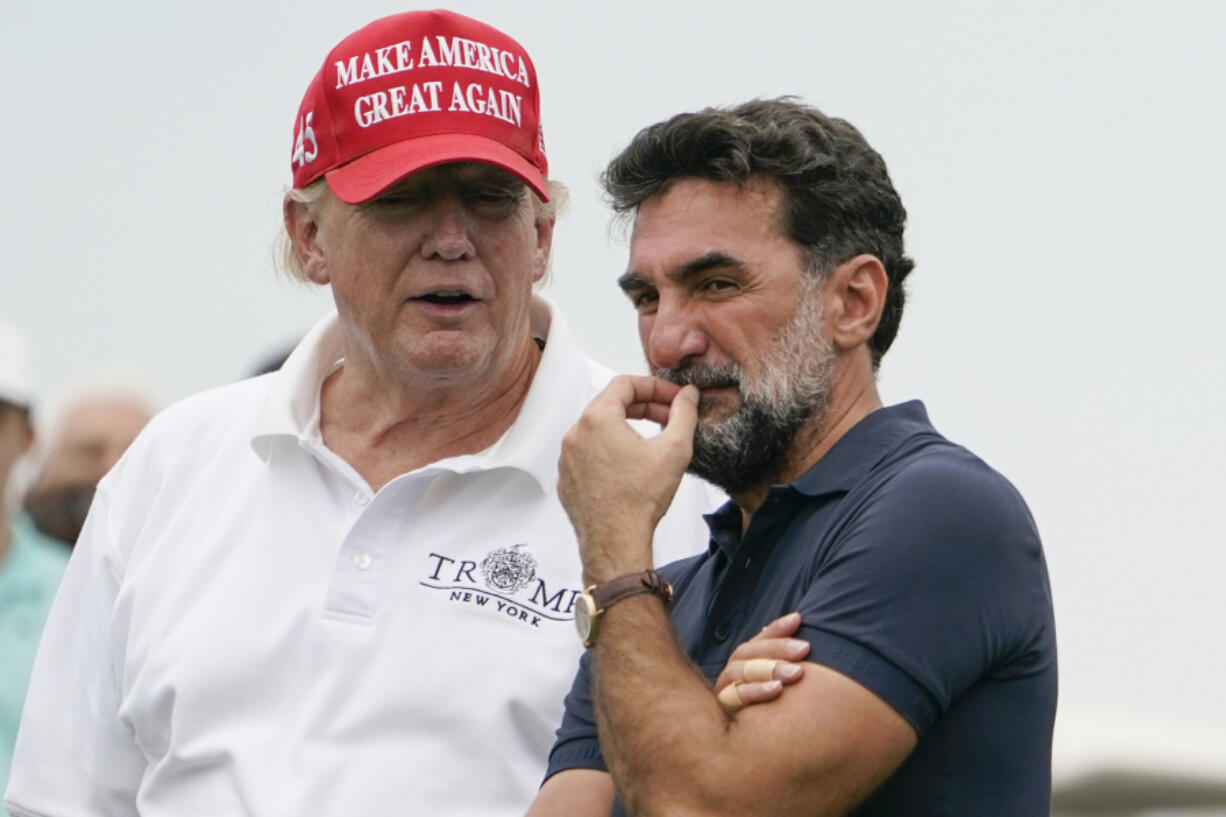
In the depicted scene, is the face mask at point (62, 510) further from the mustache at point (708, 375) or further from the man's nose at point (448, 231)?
the mustache at point (708, 375)

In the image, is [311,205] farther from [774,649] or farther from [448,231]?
[774,649]

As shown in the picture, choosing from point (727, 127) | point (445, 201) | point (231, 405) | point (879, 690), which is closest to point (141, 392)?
point (231, 405)

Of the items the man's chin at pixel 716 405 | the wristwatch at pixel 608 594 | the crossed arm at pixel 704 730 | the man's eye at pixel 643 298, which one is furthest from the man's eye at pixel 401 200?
the wristwatch at pixel 608 594

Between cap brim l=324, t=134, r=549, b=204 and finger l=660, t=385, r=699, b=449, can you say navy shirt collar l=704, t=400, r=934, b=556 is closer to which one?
finger l=660, t=385, r=699, b=449

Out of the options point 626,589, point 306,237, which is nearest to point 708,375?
point 626,589

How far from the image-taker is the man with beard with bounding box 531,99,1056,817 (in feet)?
8.98

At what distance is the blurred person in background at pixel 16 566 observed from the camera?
4.67 metres

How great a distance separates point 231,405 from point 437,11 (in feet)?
2.62

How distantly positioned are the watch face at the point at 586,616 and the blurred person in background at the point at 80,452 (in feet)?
10.3

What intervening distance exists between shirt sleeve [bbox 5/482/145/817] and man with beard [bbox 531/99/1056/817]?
96 centimetres

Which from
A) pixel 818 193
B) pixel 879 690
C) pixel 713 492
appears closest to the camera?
pixel 879 690

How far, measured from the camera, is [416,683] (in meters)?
3.42

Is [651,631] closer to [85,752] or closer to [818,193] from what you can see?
[818,193]

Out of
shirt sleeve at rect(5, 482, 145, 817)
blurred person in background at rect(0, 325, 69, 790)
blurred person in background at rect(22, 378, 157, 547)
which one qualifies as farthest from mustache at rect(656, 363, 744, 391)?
blurred person in background at rect(22, 378, 157, 547)
